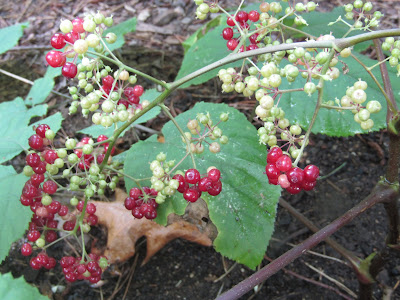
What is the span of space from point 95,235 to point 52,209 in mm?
800

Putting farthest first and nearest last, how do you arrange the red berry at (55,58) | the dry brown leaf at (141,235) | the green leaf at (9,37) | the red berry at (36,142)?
1. the green leaf at (9,37)
2. the dry brown leaf at (141,235)
3. the red berry at (36,142)
4. the red berry at (55,58)

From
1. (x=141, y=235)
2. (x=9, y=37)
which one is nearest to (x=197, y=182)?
(x=141, y=235)

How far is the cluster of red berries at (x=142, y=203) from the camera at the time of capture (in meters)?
1.58

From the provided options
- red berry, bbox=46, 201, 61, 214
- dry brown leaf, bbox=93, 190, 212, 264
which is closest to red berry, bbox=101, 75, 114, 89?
red berry, bbox=46, 201, 61, 214

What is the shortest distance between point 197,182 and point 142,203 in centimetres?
33

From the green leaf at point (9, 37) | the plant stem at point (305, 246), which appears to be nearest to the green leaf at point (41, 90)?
the green leaf at point (9, 37)

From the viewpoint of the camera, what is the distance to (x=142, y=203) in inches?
64.2

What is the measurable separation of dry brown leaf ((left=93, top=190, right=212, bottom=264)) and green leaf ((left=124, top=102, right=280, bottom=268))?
627 mm

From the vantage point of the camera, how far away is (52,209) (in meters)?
1.77

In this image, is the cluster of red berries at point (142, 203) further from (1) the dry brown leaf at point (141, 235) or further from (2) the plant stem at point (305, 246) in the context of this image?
(1) the dry brown leaf at point (141, 235)

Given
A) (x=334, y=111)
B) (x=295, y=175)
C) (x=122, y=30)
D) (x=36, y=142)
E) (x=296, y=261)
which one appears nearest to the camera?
(x=295, y=175)

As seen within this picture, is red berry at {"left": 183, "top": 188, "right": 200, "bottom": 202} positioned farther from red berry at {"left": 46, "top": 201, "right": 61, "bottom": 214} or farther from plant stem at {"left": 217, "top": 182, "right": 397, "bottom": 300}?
red berry at {"left": 46, "top": 201, "right": 61, "bottom": 214}

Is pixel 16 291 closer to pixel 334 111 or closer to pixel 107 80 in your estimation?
pixel 107 80

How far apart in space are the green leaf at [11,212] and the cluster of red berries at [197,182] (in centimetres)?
88
